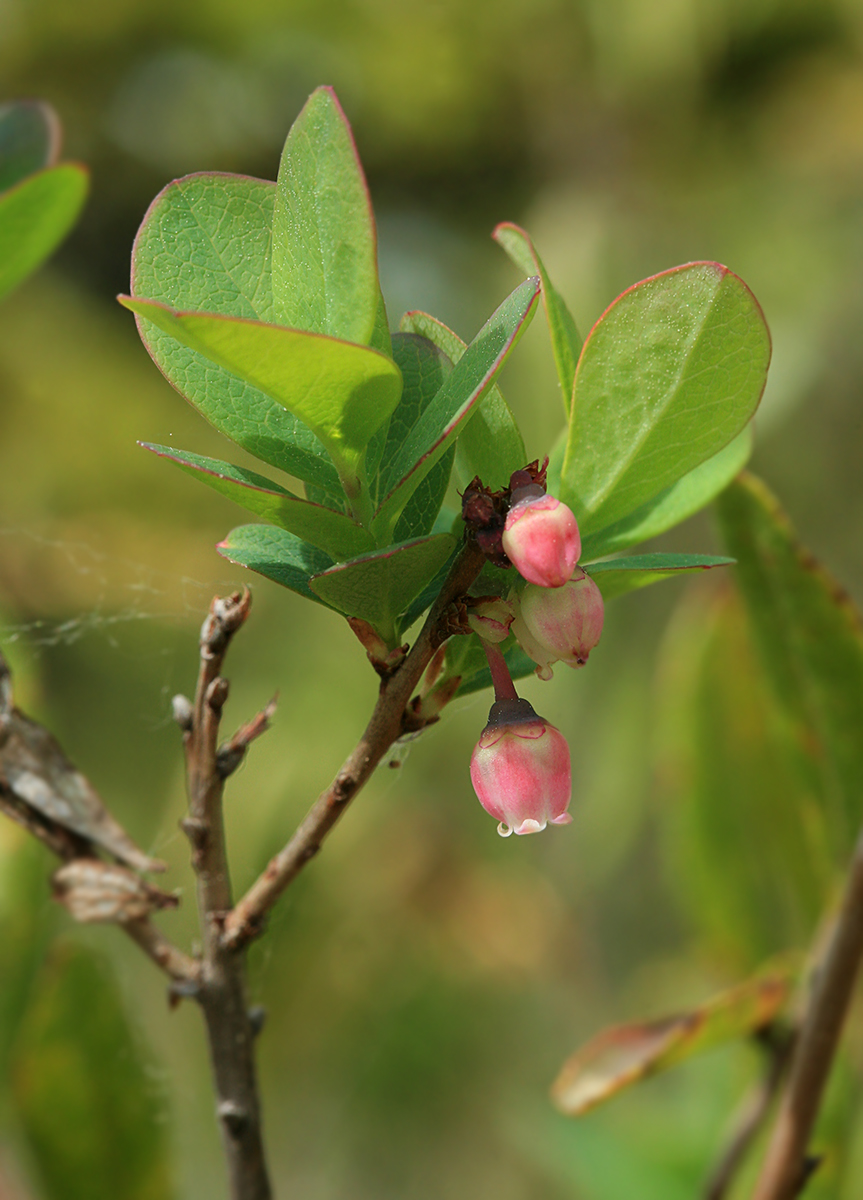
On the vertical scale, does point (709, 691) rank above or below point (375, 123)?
below

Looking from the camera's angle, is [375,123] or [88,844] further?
[375,123]

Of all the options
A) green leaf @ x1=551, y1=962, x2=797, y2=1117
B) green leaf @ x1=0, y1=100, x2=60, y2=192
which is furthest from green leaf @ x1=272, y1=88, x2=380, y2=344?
green leaf @ x1=551, y1=962, x2=797, y2=1117

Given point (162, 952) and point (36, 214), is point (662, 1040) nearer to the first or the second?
point (162, 952)

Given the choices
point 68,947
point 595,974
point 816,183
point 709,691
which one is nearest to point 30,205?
point 68,947

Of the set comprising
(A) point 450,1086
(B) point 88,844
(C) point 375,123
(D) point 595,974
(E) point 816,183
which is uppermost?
(C) point 375,123

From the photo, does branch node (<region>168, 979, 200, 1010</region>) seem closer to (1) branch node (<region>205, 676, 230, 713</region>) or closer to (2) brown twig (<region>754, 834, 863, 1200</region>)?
(1) branch node (<region>205, 676, 230, 713</region>)

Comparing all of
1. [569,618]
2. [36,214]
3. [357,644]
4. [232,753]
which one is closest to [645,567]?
[569,618]

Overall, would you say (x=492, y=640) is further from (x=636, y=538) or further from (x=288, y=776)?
(x=288, y=776)
